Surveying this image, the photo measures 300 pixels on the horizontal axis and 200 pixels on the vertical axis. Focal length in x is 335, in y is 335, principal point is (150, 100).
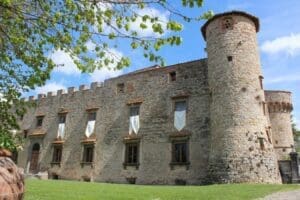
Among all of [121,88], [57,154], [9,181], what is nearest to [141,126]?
[121,88]

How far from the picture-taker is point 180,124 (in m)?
23.0

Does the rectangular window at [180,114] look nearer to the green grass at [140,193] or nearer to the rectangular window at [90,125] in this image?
the rectangular window at [90,125]

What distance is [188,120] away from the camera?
22.8 metres

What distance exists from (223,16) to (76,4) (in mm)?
17110

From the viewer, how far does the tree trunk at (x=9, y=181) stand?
218 inches

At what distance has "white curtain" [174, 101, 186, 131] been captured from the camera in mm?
22938

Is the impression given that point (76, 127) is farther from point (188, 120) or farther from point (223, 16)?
point (223, 16)

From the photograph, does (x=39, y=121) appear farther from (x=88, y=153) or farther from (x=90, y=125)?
(x=88, y=153)

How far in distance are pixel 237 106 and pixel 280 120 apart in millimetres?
11974

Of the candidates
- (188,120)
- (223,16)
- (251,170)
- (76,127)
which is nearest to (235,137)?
(251,170)

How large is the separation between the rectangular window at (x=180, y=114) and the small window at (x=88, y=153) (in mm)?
7951

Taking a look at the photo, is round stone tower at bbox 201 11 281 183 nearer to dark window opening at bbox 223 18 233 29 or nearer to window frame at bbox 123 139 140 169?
dark window opening at bbox 223 18 233 29

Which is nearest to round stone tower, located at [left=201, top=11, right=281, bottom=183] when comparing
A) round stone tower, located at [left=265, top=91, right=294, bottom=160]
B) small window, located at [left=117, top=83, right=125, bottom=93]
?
small window, located at [left=117, top=83, right=125, bottom=93]

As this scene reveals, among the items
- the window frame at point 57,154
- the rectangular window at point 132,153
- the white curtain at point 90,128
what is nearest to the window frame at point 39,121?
the window frame at point 57,154
